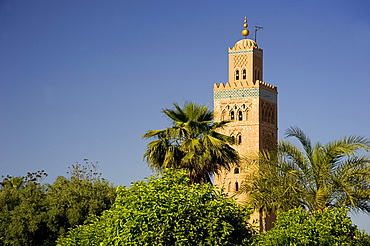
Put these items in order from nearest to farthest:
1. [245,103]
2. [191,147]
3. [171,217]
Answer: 1. [171,217]
2. [191,147]
3. [245,103]

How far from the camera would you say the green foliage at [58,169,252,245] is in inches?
562

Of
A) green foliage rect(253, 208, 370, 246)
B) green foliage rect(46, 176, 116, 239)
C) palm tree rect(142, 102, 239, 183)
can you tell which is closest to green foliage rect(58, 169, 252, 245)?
green foliage rect(253, 208, 370, 246)

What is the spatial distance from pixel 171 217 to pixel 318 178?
23.1ft

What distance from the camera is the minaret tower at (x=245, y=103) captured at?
4281 cm

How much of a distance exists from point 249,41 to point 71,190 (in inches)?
838

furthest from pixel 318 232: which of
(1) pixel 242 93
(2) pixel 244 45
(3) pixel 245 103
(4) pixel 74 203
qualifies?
(2) pixel 244 45

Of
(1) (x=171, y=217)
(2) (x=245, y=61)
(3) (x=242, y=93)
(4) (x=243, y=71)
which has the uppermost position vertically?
(2) (x=245, y=61)

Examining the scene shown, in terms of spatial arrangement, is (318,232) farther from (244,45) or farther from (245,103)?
(244,45)

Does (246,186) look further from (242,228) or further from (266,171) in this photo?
(242,228)

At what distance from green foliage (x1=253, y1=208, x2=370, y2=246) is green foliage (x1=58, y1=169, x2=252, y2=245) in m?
0.67

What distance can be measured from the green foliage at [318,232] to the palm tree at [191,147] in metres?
5.57

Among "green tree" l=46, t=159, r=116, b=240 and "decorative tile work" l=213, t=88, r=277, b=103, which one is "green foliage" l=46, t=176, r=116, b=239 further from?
"decorative tile work" l=213, t=88, r=277, b=103

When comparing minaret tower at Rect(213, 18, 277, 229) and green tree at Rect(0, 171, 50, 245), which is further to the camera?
minaret tower at Rect(213, 18, 277, 229)

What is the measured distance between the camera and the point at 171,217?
47.0ft
